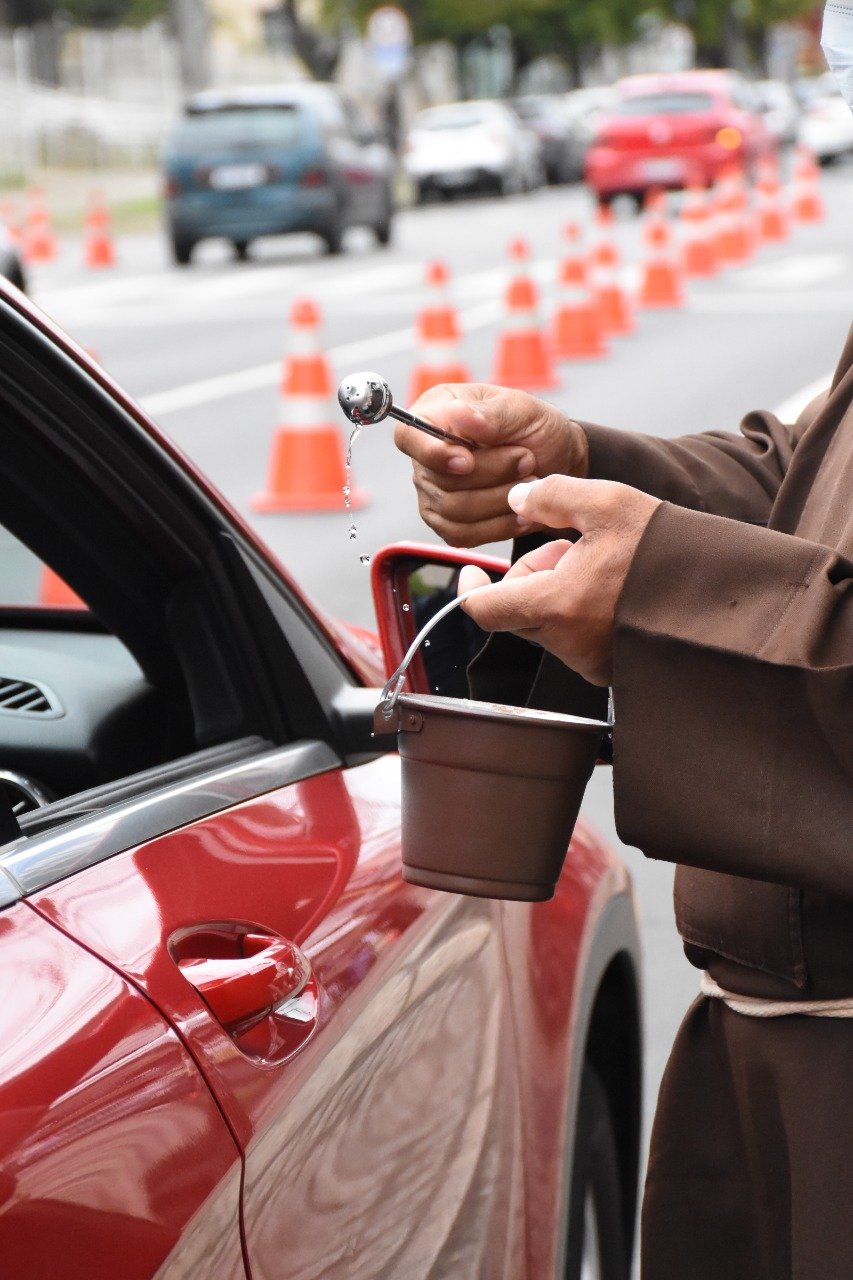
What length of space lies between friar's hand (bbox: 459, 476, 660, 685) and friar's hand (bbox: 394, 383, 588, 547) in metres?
0.33

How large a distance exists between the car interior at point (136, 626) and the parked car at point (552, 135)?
3726 centimetres

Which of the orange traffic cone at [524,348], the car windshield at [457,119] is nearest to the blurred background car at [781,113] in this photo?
the car windshield at [457,119]

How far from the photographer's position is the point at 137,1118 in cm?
136

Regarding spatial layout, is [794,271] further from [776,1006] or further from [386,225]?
[776,1006]

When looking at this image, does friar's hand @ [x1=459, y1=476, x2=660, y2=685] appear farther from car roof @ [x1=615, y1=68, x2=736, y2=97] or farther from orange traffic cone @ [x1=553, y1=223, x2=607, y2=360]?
car roof @ [x1=615, y1=68, x2=736, y2=97]

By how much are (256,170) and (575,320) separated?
8.25 meters

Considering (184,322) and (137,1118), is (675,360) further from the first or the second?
(137,1118)

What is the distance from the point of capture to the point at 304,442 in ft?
29.9

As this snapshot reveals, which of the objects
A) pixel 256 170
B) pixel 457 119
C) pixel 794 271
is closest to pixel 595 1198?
pixel 794 271

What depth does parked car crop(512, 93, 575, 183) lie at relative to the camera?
38406mm

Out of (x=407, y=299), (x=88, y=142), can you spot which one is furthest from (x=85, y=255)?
(x=88, y=142)

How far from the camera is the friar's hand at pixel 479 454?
5.86 feet

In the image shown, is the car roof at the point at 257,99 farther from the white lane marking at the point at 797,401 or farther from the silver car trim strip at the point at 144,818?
the silver car trim strip at the point at 144,818

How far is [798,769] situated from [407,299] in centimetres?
1624
